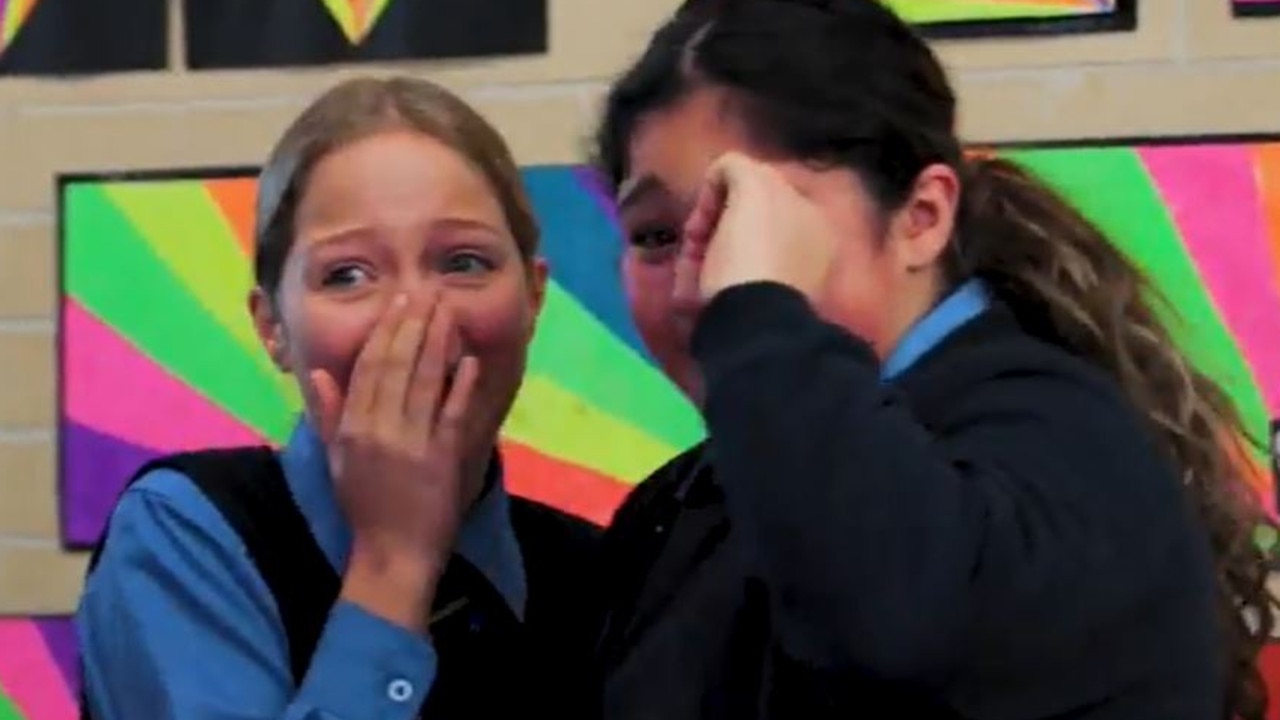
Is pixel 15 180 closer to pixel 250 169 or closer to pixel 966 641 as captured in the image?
pixel 250 169

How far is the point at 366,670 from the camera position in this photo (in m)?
0.80

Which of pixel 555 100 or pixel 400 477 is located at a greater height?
pixel 555 100

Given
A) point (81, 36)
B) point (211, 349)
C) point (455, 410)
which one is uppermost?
point (81, 36)

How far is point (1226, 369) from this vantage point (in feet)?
3.93

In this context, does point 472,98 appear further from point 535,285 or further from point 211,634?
point 211,634

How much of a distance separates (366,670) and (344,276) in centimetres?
19

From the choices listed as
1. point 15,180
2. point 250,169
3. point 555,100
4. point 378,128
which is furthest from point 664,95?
point 15,180

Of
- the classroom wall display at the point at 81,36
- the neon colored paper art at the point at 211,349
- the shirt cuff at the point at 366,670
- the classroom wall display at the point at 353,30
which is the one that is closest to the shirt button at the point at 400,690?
the shirt cuff at the point at 366,670

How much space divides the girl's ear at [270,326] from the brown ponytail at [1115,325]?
0.34m

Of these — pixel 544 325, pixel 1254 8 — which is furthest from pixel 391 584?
pixel 1254 8

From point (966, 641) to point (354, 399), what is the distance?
33 centimetres

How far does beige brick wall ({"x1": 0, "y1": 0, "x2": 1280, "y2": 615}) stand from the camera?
1.23 meters

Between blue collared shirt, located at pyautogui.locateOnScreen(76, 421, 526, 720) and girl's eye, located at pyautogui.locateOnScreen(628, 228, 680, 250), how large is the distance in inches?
8.0

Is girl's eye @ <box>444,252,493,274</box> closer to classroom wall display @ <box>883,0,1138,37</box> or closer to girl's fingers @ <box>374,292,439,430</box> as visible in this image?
girl's fingers @ <box>374,292,439,430</box>
